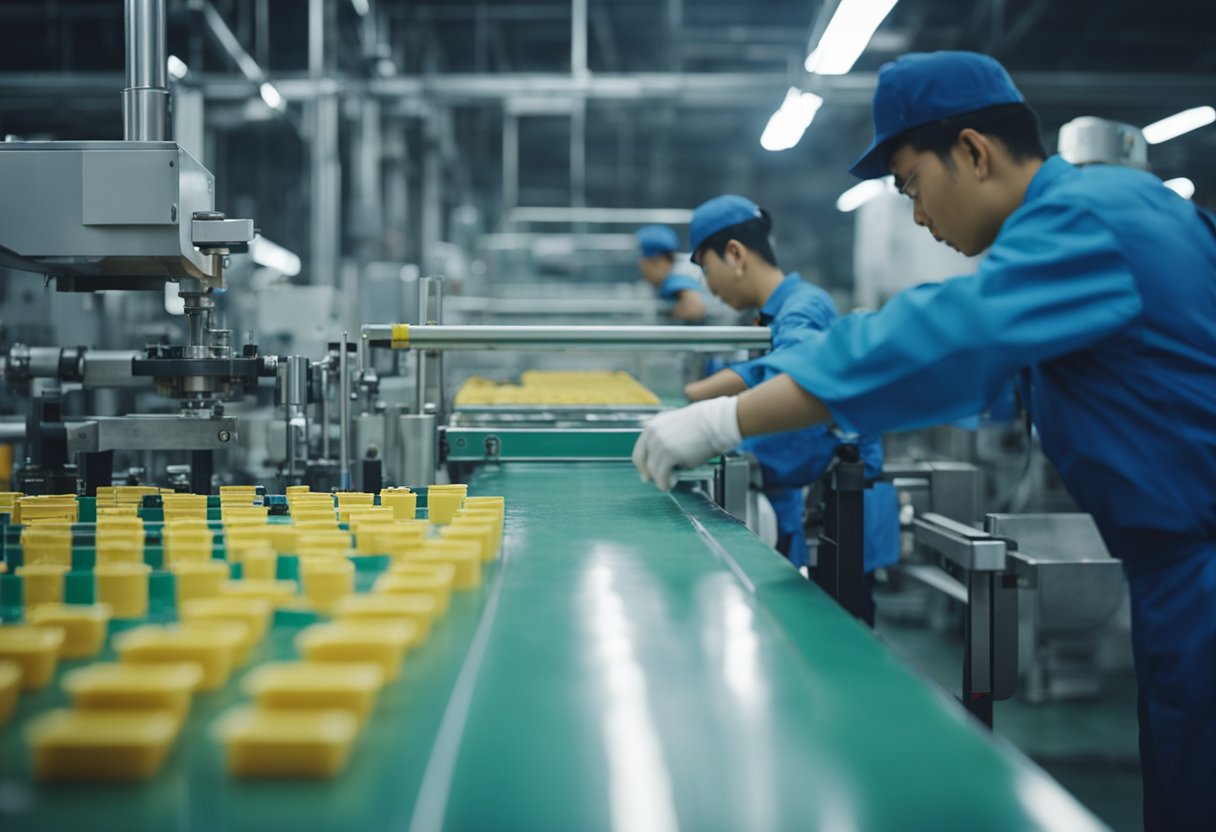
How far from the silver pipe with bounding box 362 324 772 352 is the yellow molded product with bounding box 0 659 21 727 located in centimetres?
107

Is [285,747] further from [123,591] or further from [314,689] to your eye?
[123,591]

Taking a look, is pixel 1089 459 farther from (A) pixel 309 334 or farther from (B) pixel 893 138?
(A) pixel 309 334

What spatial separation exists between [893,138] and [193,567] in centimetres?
121

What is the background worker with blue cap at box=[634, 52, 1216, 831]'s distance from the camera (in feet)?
4.04

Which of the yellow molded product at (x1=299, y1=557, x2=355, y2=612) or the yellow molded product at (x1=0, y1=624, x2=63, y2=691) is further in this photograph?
the yellow molded product at (x1=299, y1=557, x2=355, y2=612)

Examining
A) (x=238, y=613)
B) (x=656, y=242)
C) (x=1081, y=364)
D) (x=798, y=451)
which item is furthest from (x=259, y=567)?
(x=656, y=242)

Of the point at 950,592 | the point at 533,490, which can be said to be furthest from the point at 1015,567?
the point at 950,592

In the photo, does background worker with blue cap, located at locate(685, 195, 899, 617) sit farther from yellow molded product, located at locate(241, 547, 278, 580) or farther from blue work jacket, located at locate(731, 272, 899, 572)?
yellow molded product, located at locate(241, 547, 278, 580)

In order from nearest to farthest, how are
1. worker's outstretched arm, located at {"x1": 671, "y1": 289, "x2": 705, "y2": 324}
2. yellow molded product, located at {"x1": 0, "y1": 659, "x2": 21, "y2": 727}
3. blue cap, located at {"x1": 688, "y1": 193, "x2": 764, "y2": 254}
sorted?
1. yellow molded product, located at {"x1": 0, "y1": 659, "x2": 21, "y2": 727}
2. blue cap, located at {"x1": 688, "y1": 193, "x2": 764, "y2": 254}
3. worker's outstretched arm, located at {"x1": 671, "y1": 289, "x2": 705, "y2": 324}

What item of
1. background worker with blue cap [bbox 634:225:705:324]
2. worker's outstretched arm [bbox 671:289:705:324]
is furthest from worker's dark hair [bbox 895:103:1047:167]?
background worker with blue cap [bbox 634:225:705:324]

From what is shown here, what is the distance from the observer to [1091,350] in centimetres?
135

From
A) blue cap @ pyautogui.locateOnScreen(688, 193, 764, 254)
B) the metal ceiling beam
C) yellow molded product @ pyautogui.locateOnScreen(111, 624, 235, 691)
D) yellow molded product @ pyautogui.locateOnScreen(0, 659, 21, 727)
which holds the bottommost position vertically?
yellow molded product @ pyautogui.locateOnScreen(0, 659, 21, 727)

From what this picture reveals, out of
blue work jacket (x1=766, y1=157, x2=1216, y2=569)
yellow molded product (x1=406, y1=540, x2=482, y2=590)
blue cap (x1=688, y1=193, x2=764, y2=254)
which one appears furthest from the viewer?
blue cap (x1=688, y1=193, x2=764, y2=254)

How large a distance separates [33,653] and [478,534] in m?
0.55
